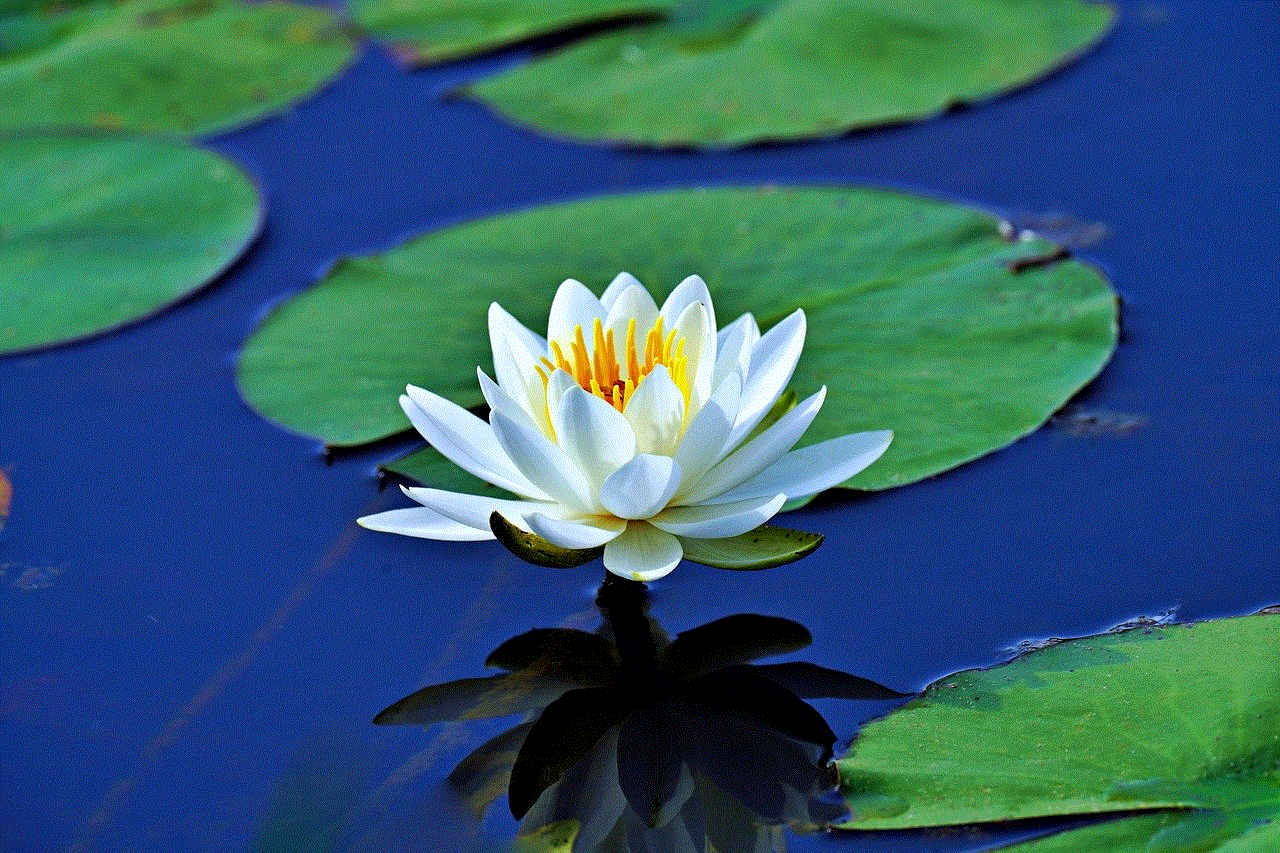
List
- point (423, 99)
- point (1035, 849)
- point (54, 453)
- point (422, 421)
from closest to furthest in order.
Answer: point (1035, 849) → point (422, 421) → point (54, 453) → point (423, 99)

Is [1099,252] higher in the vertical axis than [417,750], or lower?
higher

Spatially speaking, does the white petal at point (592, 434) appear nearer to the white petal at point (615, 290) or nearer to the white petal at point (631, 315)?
the white petal at point (631, 315)

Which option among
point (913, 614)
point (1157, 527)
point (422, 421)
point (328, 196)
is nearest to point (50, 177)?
point (328, 196)

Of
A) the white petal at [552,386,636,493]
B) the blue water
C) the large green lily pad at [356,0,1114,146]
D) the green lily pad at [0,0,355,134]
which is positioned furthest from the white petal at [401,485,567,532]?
the green lily pad at [0,0,355,134]

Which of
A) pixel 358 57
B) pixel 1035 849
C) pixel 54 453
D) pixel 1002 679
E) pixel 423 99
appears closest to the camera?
pixel 1035 849

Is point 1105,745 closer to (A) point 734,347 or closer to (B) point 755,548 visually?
(B) point 755,548

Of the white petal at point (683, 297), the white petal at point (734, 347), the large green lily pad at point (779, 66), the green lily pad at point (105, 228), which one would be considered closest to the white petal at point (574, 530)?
the white petal at point (734, 347)

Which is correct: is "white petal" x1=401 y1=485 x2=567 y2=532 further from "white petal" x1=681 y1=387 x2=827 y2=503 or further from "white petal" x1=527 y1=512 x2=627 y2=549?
"white petal" x1=681 y1=387 x2=827 y2=503

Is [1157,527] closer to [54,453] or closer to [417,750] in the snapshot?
[417,750]
